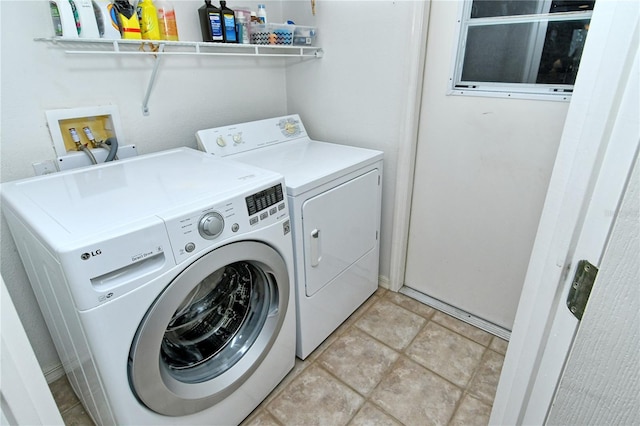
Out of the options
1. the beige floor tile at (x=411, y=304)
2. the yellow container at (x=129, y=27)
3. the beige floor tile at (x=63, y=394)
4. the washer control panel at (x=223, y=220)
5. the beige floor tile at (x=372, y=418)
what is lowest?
the beige floor tile at (x=63, y=394)

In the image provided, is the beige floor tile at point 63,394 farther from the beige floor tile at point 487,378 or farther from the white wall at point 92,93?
the beige floor tile at point 487,378

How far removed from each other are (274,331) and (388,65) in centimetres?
135

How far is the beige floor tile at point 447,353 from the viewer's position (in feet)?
5.44

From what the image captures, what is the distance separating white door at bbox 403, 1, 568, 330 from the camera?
61.3 inches

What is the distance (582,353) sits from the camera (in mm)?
496

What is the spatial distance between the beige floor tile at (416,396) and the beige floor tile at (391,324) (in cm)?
17

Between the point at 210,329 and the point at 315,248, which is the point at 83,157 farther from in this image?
the point at 315,248

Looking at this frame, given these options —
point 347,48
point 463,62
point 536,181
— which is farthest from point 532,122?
point 347,48

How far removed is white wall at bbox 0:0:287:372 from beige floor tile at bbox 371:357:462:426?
151cm

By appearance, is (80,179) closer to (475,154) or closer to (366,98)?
(366,98)

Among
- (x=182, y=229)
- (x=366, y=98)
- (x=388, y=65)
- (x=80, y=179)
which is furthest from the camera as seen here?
(x=366, y=98)

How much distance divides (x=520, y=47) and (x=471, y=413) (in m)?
1.53

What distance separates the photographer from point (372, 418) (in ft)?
4.77

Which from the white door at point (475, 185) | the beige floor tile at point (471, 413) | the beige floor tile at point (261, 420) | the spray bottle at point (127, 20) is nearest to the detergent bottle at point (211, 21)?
the spray bottle at point (127, 20)
